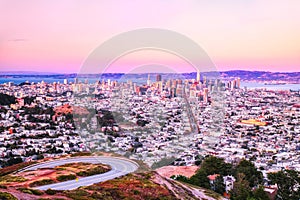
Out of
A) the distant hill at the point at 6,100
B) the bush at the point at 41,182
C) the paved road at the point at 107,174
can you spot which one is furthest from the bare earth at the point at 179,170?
the distant hill at the point at 6,100

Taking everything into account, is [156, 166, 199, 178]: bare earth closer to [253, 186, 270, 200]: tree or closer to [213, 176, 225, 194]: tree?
[213, 176, 225, 194]: tree

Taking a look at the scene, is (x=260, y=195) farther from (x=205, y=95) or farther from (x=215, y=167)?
(x=205, y=95)

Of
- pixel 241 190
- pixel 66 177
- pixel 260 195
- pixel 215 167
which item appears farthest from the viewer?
pixel 215 167

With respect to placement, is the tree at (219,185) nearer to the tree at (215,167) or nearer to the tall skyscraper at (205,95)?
the tree at (215,167)

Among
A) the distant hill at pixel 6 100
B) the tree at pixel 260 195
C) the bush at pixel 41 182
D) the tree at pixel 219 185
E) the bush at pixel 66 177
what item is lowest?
the tree at pixel 219 185

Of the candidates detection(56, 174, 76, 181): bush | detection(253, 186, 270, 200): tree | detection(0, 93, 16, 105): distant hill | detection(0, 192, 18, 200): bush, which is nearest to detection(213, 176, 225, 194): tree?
detection(253, 186, 270, 200): tree

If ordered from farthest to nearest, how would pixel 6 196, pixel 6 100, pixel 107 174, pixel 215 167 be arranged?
pixel 6 100
pixel 215 167
pixel 107 174
pixel 6 196

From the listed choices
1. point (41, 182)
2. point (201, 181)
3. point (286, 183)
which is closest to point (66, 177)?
point (41, 182)

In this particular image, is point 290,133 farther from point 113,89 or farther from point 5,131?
point 113,89

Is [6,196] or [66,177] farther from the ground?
[6,196]
